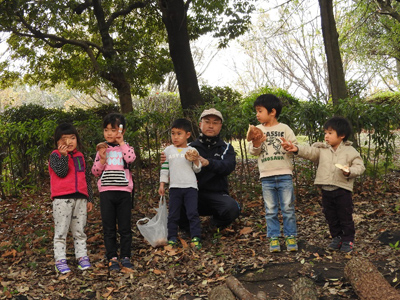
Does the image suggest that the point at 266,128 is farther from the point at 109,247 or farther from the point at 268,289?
the point at 109,247

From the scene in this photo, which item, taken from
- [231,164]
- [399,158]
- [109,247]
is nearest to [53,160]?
[109,247]

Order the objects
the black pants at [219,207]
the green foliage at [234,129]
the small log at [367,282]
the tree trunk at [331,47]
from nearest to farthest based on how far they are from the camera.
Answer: the small log at [367,282], the black pants at [219,207], the green foliage at [234,129], the tree trunk at [331,47]

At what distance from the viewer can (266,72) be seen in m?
24.8

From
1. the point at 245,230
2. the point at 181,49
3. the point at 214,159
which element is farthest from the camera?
the point at 181,49

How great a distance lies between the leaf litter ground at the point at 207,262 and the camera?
3.73m

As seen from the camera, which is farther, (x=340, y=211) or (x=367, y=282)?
(x=340, y=211)

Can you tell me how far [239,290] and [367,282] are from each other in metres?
0.99

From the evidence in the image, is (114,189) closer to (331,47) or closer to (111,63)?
(331,47)

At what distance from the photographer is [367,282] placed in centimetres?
322

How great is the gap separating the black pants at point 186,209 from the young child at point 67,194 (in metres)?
0.92

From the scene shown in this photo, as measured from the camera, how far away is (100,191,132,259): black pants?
4293mm

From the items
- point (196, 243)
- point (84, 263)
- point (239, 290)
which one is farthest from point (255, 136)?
point (84, 263)

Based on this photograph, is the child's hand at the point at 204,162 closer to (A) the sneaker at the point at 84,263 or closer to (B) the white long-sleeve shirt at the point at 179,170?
(B) the white long-sleeve shirt at the point at 179,170

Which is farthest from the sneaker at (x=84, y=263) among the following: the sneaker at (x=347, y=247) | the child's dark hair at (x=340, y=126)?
the child's dark hair at (x=340, y=126)
